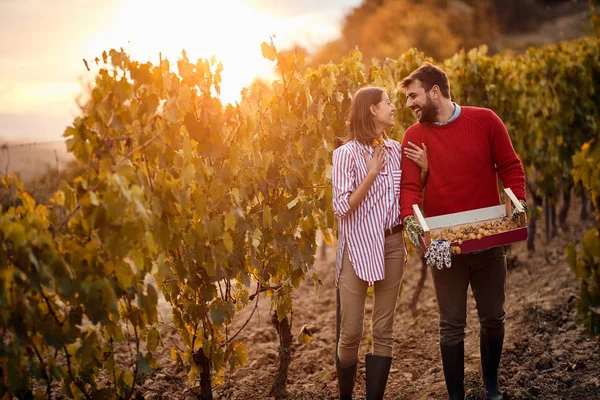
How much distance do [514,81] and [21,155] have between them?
6107mm

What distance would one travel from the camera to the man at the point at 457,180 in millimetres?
3285

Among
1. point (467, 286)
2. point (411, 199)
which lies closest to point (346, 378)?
point (467, 286)

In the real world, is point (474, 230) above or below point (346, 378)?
above

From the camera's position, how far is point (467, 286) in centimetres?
334

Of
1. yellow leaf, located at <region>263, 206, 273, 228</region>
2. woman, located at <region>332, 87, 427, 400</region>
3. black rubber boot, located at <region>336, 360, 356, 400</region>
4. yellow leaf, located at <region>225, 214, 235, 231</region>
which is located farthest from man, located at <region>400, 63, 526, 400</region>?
yellow leaf, located at <region>225, 214, 235, 231</region>

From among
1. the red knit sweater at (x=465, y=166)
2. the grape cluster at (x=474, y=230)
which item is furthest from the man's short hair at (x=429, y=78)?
the grape cluster at (x=474, y=230)

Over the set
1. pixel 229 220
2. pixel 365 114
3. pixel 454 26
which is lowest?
pixel 229 220

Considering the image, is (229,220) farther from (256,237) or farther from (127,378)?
(127,378)

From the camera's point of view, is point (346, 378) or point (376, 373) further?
point (346, 378)

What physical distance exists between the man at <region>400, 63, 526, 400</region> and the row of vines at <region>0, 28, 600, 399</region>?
56 centimetres

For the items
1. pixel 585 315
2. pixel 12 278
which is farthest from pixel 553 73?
pixel 12 278

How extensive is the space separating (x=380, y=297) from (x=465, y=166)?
2.71 feet

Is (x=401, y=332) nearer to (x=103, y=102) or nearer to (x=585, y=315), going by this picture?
(x=585, y=315)

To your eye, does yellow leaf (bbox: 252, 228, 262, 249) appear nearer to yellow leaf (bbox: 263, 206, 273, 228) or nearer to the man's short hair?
yellow leaf (bbox: 263, 206, 273, 228)
